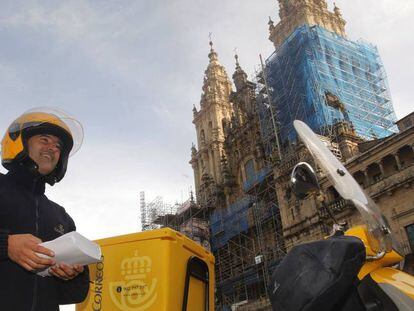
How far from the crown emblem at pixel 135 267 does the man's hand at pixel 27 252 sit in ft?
5.94

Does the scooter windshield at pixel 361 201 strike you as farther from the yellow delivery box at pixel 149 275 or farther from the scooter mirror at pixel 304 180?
the yellow delivery box at pixel 149 275

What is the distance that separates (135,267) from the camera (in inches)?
162

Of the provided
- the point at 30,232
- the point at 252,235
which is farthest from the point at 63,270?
the point at 252,235

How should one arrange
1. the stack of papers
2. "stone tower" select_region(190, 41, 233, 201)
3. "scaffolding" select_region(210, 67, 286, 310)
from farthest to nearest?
"stone tower" select_region(190, 41, 233, 201), "scaffolding" select_region(210, 67, 286, 310), the stack of papers

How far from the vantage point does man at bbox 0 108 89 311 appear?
2318 millimetres

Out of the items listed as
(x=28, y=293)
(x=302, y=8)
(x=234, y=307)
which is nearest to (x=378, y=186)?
(x=234, y=307)

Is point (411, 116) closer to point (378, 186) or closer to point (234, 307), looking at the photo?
point (378, 186)

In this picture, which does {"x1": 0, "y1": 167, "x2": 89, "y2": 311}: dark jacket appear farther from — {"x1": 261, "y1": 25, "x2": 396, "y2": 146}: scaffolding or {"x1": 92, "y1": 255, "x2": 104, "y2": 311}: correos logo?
{"x1": 261, "y1": 25, "x2": 396, "y2": 146}: scaffolding

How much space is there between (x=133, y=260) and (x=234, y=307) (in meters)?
26.4

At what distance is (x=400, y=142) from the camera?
21.3 metres

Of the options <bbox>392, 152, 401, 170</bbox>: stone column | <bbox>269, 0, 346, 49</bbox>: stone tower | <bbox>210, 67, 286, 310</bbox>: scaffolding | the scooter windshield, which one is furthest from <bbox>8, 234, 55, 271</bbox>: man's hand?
<bbox>269, 0, 346, 49</bbox>: stone tower

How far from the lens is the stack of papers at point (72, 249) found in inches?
92.9

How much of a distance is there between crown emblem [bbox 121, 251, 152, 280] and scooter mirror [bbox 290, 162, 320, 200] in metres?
1.65

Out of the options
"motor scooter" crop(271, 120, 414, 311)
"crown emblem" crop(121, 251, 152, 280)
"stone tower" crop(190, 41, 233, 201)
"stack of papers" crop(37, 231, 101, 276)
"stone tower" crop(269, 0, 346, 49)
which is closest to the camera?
"motor scooter" crop(271, 120, 414, 311)
